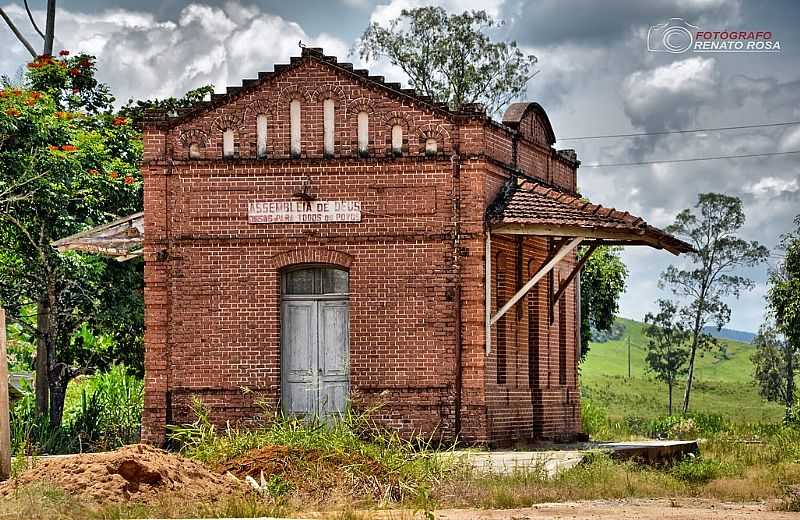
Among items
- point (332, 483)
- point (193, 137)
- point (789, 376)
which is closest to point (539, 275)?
point (193, 137)

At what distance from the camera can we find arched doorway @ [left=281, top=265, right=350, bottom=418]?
76.6 ft

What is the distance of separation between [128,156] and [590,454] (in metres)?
15.9

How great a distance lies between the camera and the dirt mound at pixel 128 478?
1495cm

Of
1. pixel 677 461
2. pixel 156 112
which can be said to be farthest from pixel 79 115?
pixel 677 461

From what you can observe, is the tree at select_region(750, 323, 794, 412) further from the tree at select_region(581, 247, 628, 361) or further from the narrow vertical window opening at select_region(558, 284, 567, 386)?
→ the narrow vertical window opening at select_region(558, 284, 567, 386)

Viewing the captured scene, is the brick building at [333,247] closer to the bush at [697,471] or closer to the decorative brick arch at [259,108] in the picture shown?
the decorative brick arch at [259,108]

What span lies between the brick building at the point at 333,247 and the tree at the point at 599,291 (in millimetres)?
16198

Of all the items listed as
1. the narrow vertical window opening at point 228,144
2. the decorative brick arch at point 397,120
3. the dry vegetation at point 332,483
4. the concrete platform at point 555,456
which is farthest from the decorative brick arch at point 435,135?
the dry vegetation at point 332,483

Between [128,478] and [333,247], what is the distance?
27.5ft

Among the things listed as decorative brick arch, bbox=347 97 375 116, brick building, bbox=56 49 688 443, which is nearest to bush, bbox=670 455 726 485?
brick building, bbox=56 49 688 443

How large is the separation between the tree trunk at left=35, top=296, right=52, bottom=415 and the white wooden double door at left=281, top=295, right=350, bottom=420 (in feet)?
25.5

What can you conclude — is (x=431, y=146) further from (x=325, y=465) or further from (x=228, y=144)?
(x=325, y=465)

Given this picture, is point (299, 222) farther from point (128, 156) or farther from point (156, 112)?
point (128, 156)

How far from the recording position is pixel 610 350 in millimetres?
117750
